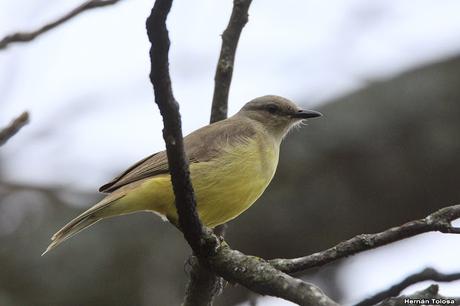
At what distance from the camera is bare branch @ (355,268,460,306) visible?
9.39 feet

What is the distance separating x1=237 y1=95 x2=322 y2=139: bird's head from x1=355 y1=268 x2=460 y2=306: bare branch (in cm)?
303

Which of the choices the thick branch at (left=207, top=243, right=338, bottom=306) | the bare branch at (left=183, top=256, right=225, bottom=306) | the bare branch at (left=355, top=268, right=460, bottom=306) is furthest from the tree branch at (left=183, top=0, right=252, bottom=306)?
the bare branch at (left=355, top=268, right=460, bottom=306)

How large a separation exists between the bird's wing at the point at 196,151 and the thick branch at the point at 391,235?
1.67 meters

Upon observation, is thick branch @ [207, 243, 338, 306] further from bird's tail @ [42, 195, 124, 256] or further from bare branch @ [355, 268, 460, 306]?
bird's tail @ [42, 195, 124, 256]

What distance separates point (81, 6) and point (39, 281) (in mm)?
3372

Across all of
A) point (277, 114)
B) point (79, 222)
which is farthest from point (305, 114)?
point (79, 222)

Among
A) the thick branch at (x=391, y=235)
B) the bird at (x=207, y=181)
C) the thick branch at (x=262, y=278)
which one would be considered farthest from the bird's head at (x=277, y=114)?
the thick branch at (x=391, y=235)

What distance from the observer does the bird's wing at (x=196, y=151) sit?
479cm

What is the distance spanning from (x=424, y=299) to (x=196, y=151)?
2453mm

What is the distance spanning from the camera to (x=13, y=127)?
292 centimetres

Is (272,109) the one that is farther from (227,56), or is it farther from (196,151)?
(227,56)

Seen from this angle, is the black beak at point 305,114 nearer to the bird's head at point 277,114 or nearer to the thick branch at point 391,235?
the bird's head at point 277,114

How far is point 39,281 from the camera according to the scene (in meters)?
6.07

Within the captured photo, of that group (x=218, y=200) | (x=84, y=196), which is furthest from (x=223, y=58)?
(x=84, y=196)
